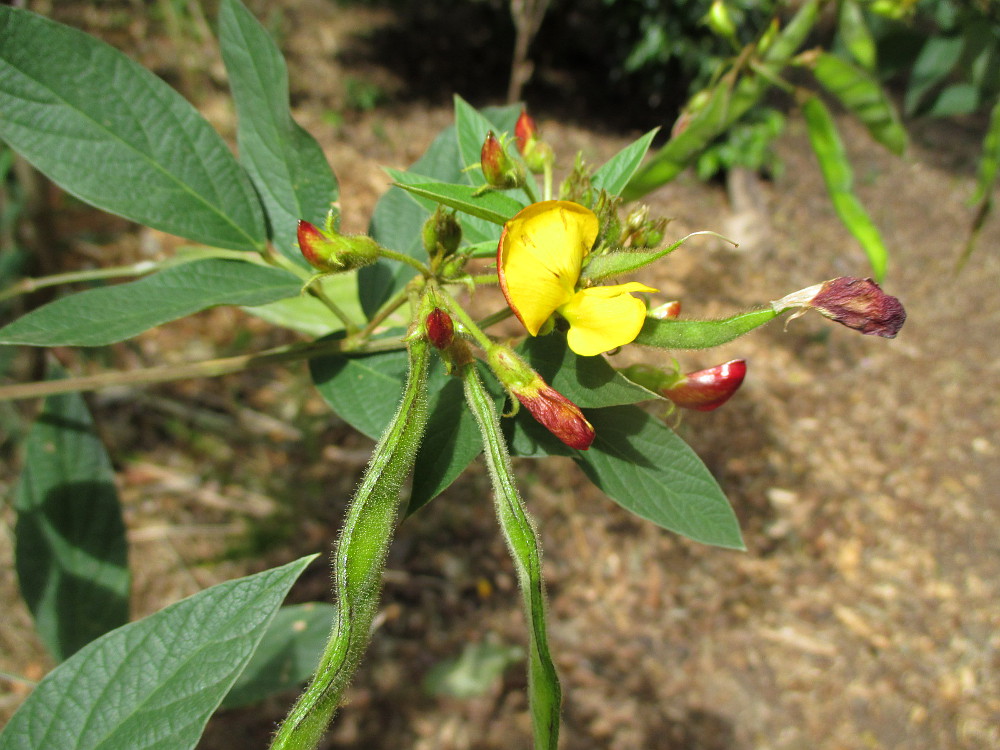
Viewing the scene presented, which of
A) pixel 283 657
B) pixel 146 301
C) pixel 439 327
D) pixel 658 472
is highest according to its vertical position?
pixel 146 301

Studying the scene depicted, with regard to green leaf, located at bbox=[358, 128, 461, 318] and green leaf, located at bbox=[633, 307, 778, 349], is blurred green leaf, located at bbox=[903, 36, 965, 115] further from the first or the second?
green leaf, located at bbox=[633, 307, 778, 349]

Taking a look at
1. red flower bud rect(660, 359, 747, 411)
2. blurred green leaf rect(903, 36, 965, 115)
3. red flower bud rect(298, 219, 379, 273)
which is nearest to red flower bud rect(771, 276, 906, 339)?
red flower bud rect(660, 359, 747, 411)

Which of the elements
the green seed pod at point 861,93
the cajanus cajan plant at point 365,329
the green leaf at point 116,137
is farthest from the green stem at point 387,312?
the green seed pod at point 861,93

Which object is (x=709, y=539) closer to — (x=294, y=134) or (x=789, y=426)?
(x=294, y=134)

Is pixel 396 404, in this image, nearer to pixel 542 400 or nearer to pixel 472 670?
pixel 542 400

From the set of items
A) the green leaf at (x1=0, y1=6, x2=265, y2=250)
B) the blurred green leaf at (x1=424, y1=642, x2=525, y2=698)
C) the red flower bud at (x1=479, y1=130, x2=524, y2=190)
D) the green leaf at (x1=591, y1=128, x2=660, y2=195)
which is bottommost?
the blurred green leaf at (x1=424, y1=642, x2=525, y2=698)

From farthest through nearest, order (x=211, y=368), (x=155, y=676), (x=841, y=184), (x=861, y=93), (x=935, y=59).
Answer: (x=935, y=59)
(x=841, y=184)
(x=861, y=93)
(x=211, y=368)
(x=155, y=676)

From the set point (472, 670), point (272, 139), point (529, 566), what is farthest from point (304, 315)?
point (472, 670)

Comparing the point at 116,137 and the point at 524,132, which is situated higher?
the point at 116,137

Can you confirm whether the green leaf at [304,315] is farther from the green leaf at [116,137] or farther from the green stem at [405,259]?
the green stem at [405,259]
